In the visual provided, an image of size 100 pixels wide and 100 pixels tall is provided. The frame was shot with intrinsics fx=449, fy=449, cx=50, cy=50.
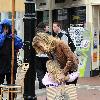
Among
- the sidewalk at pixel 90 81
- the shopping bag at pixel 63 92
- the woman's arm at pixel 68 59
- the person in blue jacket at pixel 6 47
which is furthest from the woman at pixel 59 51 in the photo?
the sidewalk at pixel 90 81

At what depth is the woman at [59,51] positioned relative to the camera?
6.58 meters

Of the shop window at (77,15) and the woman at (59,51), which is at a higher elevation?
the shop window at (77,15)

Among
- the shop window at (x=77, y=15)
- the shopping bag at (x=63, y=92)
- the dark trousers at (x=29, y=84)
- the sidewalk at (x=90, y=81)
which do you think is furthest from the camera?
the shop window at (x=77, y=15)

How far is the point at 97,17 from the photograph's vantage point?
16.3 m

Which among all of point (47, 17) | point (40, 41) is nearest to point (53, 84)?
point (40, 41)

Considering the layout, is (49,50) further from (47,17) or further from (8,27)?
(47,17)

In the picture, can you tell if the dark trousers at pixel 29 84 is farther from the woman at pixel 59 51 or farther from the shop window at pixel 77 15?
the shop window at pixel 77 15

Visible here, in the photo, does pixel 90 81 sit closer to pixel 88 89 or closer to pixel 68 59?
pixel 88 89

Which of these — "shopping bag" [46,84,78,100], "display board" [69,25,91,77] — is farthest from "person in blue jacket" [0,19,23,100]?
"display board" [69,25,91,77]

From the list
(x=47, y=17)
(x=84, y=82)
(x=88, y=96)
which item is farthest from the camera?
(x=47, y=17)

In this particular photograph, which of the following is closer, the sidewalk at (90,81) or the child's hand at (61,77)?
the child's hand at (61,77)

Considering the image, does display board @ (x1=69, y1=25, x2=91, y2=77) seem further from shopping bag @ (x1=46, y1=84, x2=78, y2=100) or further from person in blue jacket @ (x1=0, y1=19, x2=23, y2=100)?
shopping bag @ (x1=46, y1=84, x2=78, y2=100)

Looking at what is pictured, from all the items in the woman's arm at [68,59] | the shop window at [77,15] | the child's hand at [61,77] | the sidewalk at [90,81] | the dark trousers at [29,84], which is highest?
the shop window at [77,15]

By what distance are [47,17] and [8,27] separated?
10.4 metres
